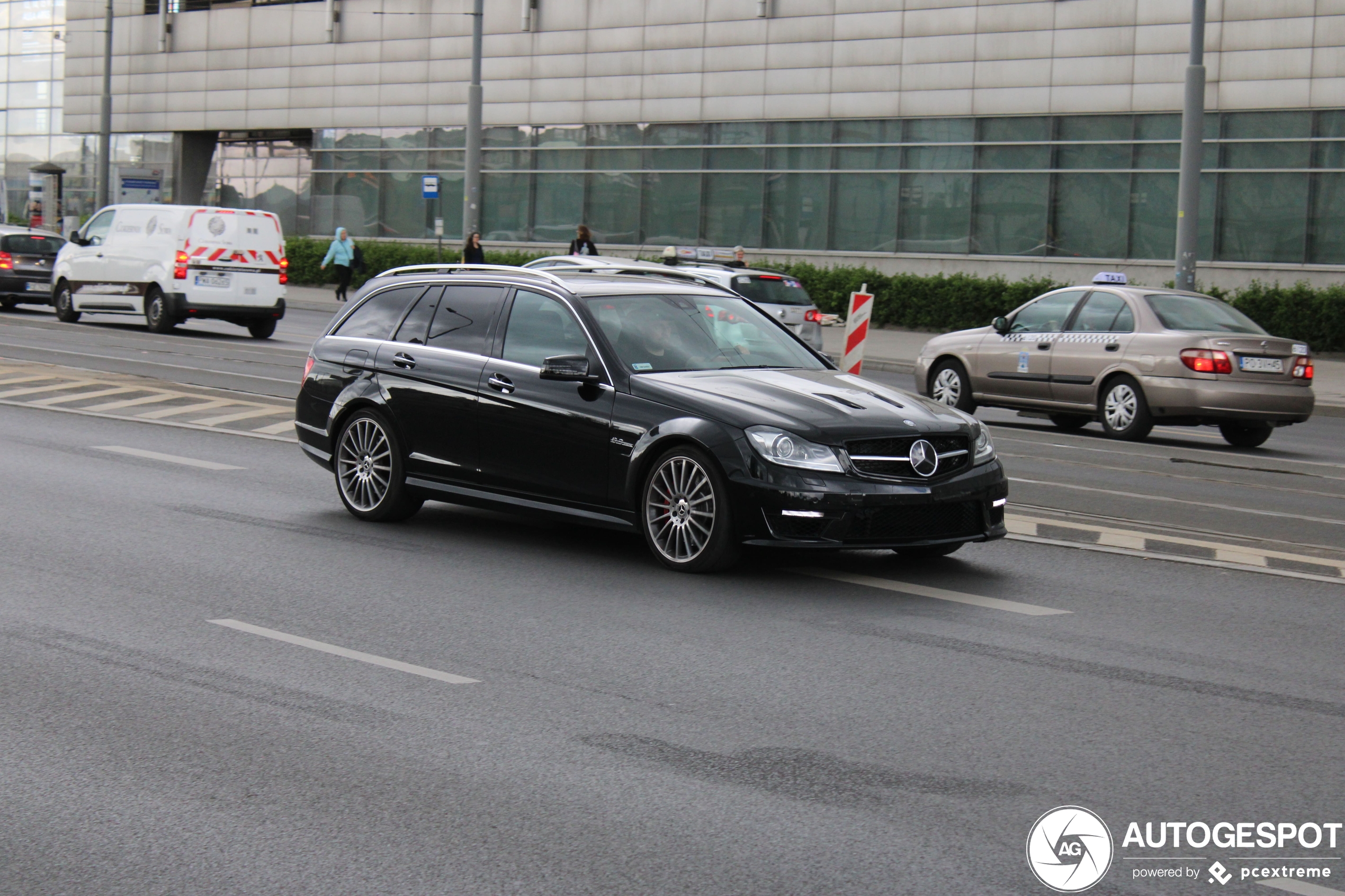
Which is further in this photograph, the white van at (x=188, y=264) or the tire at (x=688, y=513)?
the white van at (x=188, y=264)

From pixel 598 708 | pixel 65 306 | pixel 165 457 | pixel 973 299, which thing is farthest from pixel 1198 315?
pixel 65 306

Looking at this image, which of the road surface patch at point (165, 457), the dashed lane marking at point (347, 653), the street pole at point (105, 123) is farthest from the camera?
the street pole at point (105, 123)

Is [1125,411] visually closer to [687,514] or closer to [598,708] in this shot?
[687,514]

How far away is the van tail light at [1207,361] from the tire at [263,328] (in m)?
15.8

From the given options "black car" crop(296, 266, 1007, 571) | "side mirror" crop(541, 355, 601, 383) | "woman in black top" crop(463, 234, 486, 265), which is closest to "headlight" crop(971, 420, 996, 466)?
"black car" crop(296, 266, 1007, 571)

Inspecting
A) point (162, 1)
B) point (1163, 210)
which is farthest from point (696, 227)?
point (162, 1)

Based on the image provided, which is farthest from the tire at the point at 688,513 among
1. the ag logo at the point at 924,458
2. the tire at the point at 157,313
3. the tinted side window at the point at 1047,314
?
the tire at the point at 157,313

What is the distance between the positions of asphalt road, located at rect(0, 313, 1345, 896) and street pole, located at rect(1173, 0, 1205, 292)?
49.0 feet

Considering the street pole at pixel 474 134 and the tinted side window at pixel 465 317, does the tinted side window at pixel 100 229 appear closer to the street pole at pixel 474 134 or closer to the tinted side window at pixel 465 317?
the street pole at pixel 474 134

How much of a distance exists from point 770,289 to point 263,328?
29.4ft

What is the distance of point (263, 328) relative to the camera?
27.3 metres

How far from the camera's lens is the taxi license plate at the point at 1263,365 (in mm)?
16406

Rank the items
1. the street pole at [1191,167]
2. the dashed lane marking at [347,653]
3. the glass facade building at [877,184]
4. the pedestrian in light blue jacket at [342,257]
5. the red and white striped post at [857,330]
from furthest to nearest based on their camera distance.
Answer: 1. the pedestrian in light blue jacket at [342,257]
2. the glass facade building at [877,184]
3. the street pole at [1191,167]
4. the red and white striped post at [857,330]
5. the dashed lane marking at [347,653]

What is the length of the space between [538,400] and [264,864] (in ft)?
16.6
